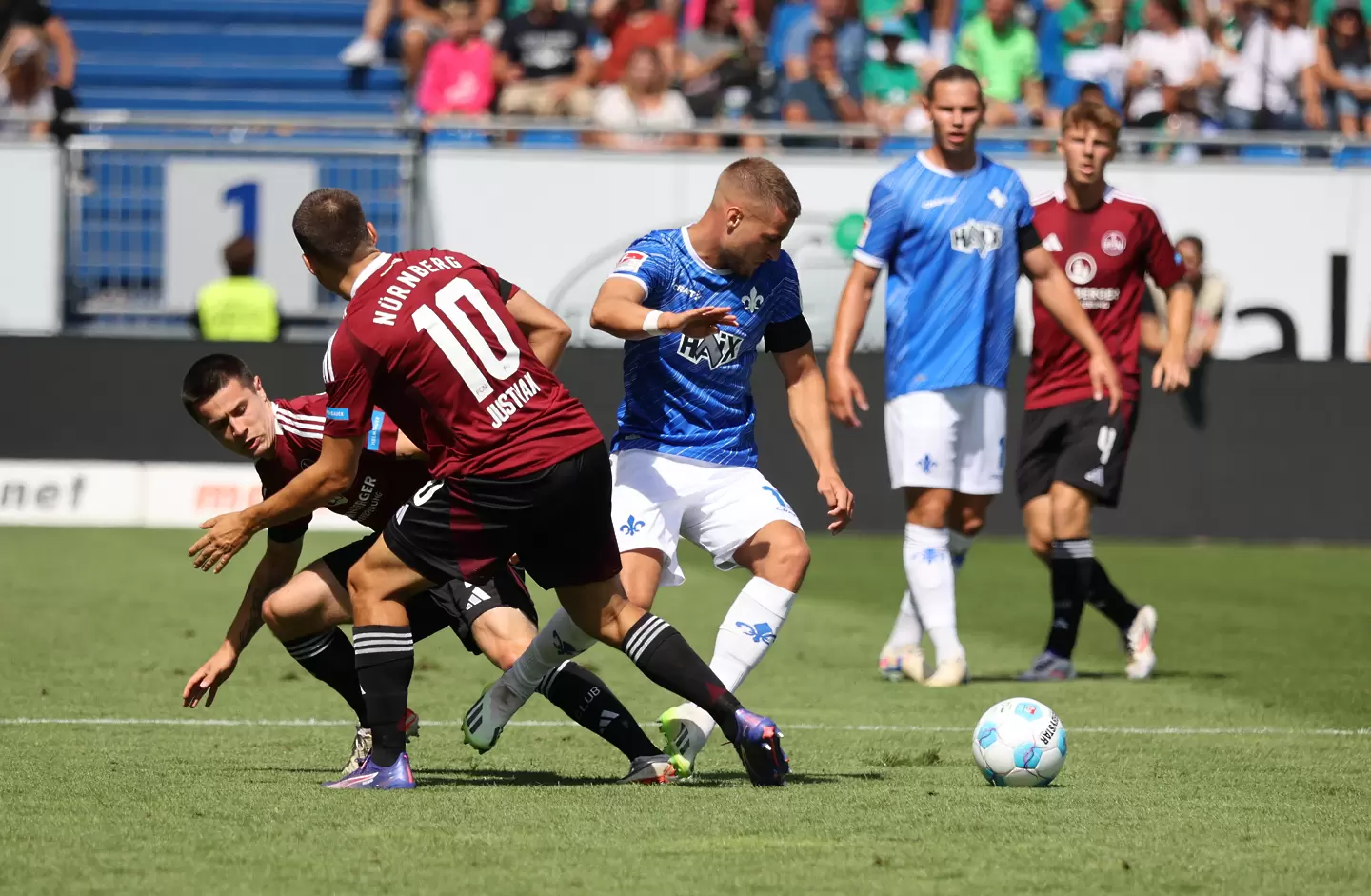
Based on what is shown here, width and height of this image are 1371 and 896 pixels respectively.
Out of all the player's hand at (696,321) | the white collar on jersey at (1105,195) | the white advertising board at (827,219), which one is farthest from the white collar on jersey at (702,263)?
the white advertising board at (827,219)

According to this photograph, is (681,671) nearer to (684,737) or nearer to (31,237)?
(684,737)

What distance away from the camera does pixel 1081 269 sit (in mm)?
9227

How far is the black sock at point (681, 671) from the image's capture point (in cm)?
553

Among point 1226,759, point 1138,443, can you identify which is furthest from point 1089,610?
point 1226,759

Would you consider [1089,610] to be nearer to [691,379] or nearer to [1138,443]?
[1138,443]

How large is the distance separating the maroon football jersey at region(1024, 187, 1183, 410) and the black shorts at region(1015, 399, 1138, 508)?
0.24ft

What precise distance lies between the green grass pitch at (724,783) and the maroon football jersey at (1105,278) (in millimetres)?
1371

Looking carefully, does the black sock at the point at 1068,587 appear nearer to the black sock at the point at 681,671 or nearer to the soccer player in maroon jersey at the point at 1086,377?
the soccer player in maroon jersey at the point at 1086,377

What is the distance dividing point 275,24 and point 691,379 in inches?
651

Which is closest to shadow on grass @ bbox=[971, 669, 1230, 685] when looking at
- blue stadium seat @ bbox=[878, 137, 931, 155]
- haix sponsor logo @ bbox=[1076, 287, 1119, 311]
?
haix sponsor logo @ bbox=[1076, 287, 1119, 311]

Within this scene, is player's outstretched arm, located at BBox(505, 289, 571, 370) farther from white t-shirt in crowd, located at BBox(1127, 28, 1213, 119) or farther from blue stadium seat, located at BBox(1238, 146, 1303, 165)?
white t-shirt in crowd, located at BBox(1127, 28, 1213, 119)

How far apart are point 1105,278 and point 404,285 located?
4.64m

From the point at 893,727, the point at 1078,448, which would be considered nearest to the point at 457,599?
the point at 893,727

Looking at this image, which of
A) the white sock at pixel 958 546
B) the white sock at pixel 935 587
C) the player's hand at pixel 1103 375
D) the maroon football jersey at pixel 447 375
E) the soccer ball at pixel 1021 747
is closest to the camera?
the maroon football jersey at pixel 447 375
